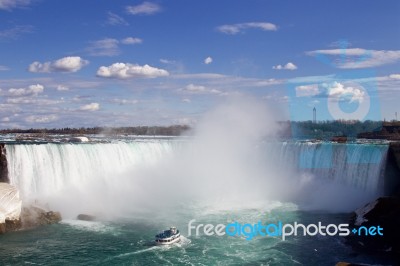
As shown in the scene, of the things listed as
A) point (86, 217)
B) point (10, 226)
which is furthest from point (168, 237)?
point (10, 226)

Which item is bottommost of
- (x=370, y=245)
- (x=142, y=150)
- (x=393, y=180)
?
(x=370, y=245)

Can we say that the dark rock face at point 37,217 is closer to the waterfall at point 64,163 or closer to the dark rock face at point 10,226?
the dark rock face at point 10,226

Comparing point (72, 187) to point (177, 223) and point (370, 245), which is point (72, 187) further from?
point (370, 245)

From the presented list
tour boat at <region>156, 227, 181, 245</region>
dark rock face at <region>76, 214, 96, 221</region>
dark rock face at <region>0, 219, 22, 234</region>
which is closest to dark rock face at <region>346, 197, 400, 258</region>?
tour boat at <region>156, 227, 181, 245</region>

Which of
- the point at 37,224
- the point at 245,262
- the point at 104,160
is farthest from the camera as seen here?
the point at 104,160

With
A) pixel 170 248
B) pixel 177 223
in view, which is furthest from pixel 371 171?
pixel 170 248

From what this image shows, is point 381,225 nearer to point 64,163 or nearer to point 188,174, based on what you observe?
point 64,163

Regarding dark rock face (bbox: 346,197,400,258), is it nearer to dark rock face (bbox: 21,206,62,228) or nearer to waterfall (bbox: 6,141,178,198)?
dark rock face (bbox: 21,206,62,228)

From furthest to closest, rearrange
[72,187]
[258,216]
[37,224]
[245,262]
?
[72,187]
[258,216]
[37,224]
[245,262]
